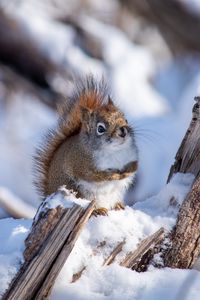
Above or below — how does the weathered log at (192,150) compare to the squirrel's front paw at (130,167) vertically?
above

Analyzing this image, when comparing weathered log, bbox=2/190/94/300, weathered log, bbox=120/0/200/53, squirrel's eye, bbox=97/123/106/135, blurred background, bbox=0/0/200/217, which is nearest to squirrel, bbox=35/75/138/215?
squirrel's eye, bbox=97/123/106/135

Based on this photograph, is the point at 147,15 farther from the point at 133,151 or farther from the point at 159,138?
the point at 133,151

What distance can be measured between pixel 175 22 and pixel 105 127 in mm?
2084

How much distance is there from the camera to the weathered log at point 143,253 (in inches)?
93.1

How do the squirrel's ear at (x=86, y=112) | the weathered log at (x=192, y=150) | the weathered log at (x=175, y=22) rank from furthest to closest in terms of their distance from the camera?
1. the weathered log at (x=175, y=22)
2. the squirrel's ear at (x=86, y=112)
3. the weathered log at (x=192, y=150)

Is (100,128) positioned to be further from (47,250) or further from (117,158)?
(47,250)

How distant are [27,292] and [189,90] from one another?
3037 millimetres

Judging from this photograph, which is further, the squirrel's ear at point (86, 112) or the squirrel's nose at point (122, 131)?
the squirrel's ear at point (86, 112)

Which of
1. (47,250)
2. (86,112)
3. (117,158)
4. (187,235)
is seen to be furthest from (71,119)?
(47,250)

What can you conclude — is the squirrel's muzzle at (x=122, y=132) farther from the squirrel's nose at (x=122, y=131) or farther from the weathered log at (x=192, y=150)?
the weathered log at (x=192, y=150)

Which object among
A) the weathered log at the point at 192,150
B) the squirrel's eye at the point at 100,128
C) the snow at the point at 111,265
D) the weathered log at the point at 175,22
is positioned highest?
the weathered log at the point at 175,22

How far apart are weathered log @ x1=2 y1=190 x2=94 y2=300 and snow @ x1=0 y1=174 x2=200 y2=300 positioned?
0.03 meters

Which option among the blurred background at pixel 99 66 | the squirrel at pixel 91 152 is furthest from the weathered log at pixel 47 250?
the blurred background at pixel 99 66

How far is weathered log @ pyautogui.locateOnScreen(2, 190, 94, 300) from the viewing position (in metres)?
2.17
